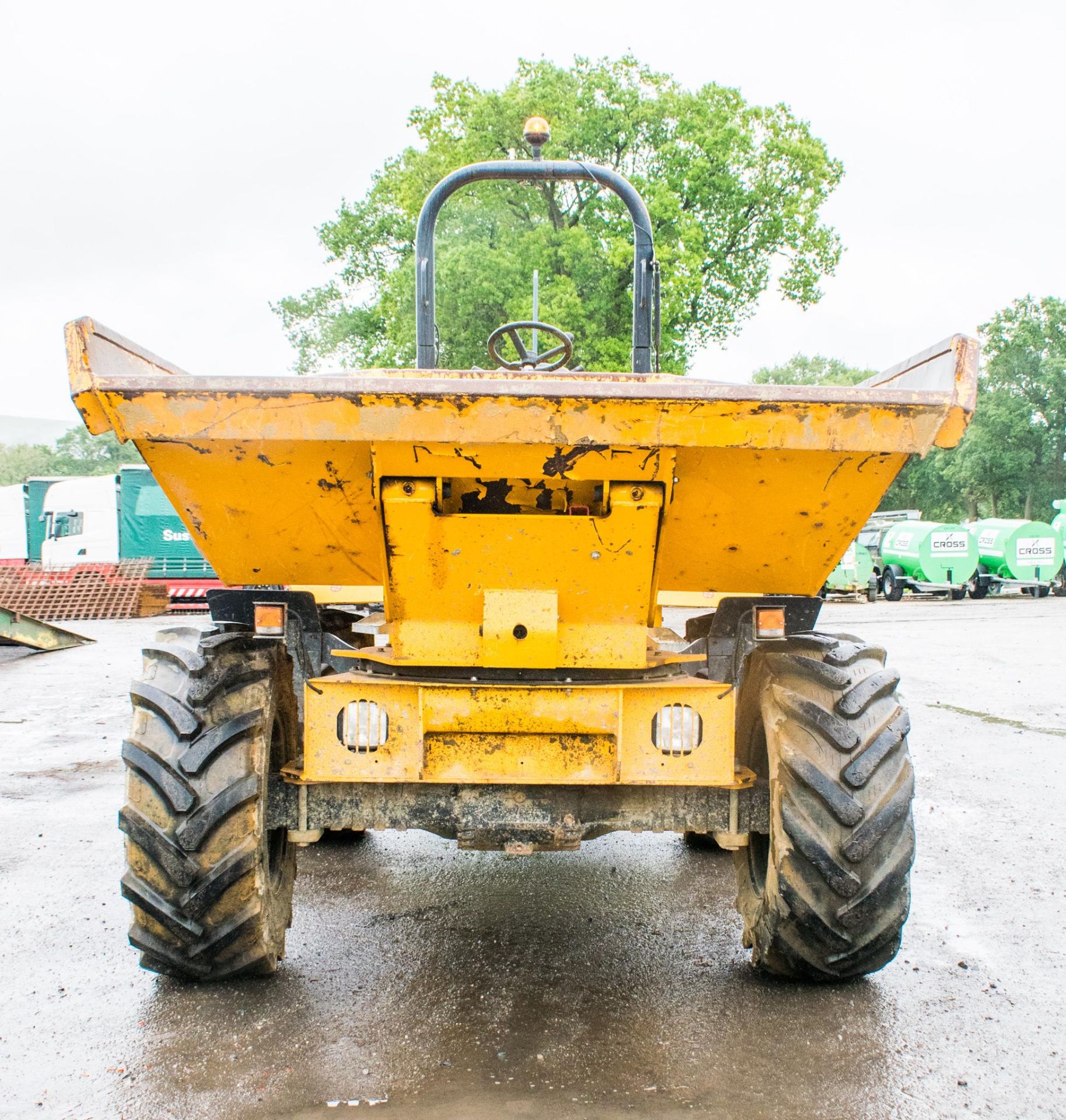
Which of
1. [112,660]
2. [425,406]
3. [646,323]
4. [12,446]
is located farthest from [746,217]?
[12,446]

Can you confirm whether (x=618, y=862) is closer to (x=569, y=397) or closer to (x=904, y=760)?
(x=904, y=760)

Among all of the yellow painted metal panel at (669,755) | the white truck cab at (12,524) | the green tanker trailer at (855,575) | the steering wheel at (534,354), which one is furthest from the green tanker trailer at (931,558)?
the white truck cab at (12,524)

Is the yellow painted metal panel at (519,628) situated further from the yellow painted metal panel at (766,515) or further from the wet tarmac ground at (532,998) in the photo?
the wet tarmac ground at (532,998)

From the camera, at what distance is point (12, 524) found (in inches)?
1540

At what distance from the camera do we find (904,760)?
300 centimetres

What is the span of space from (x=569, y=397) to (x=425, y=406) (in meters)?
0.36

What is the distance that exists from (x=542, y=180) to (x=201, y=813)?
276cm

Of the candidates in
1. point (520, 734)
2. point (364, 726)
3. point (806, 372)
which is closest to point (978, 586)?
point (520, 734)

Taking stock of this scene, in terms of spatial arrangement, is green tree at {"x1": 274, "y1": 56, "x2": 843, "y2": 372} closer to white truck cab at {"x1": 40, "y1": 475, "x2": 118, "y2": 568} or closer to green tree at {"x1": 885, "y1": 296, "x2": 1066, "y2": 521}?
white truck cab at {"x1": 40, "y1": 475, "x2": 118, "y2": 568}

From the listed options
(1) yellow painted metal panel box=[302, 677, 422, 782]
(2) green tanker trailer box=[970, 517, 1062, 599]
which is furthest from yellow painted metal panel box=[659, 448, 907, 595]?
(2) green tanker trailer box=[970, 517, 1062, 599]

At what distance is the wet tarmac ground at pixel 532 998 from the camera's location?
102 inches

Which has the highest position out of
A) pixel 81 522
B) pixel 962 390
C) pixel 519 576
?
pixel 962 390

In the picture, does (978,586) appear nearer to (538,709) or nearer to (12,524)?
(538,709)

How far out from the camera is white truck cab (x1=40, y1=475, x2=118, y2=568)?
23234 millimetres
